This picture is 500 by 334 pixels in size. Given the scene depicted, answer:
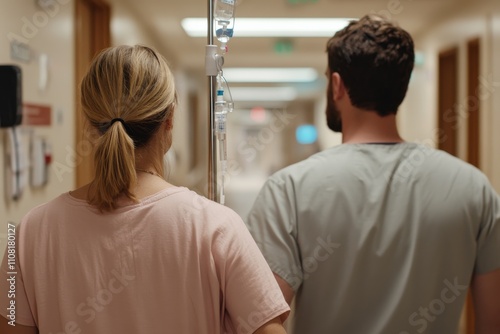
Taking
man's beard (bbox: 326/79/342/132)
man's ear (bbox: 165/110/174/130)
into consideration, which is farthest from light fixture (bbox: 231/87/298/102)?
man's ear (bbox: 165/110/174/130)

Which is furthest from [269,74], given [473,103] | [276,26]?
[473,103]

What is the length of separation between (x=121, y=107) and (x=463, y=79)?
3.89m

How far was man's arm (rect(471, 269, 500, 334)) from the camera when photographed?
1.23 meters

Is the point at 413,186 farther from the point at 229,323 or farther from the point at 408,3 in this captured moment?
the point at 408,3

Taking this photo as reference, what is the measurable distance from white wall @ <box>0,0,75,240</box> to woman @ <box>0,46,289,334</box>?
734 millimetres

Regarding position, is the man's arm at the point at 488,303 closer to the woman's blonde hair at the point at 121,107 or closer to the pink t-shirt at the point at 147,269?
the pink t-shirt at the point at 147,269

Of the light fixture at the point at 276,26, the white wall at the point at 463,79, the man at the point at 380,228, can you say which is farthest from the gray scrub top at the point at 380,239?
the light fixture at the point at 276,26

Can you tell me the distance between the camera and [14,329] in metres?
0.97

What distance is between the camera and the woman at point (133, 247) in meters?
0.91

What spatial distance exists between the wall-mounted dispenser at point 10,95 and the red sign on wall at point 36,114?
30cm

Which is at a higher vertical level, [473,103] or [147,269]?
[473,103]

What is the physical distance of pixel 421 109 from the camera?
5.61 m

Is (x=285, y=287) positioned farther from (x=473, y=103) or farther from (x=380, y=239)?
(x=473, y=103)

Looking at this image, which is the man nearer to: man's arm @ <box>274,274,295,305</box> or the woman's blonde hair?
man's arm @ <box>274,274,295,305</box>
